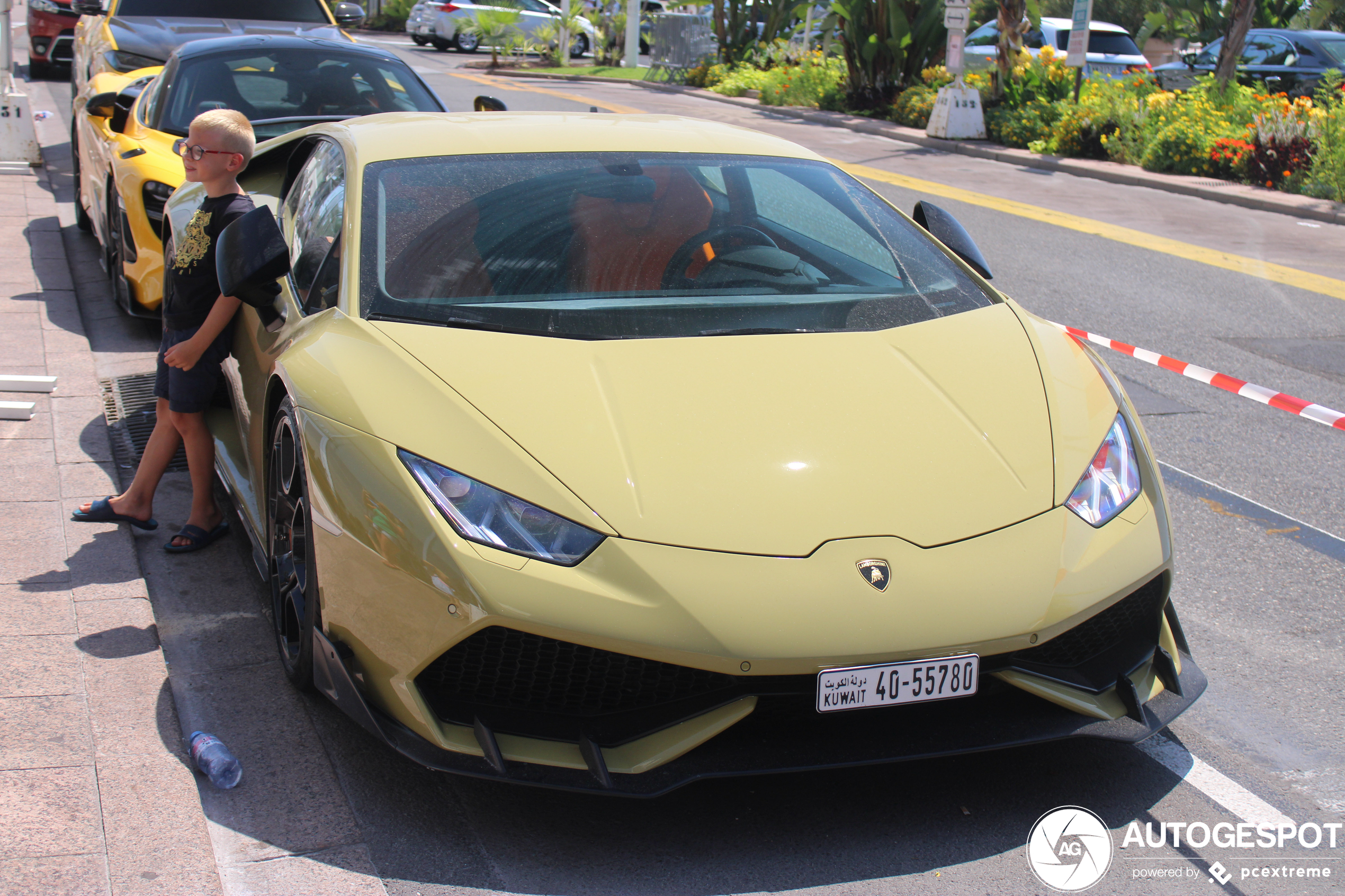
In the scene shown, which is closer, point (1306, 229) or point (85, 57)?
point (85, 57)

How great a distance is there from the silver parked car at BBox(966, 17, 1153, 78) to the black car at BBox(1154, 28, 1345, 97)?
2746 mm

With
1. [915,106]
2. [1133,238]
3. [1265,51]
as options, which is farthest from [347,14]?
[1265,51]

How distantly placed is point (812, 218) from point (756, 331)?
0.89 m

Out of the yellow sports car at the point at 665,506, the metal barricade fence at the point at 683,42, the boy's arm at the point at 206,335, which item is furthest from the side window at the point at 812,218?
the metal barricade fence at the point at 683,42

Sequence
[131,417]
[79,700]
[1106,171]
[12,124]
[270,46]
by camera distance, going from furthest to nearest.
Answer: [1106,171] < [12,124] < [270,46] < [131,417] < [79,700]

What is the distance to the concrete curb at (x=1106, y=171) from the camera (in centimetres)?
1396

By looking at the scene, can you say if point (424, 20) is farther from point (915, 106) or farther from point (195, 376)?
point (195, 376)

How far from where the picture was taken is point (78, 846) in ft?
8.55

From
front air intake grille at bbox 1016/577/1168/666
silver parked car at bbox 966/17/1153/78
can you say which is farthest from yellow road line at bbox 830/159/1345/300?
silver parked car at bbox 966/17/1153/78

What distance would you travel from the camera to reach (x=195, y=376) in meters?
4.31

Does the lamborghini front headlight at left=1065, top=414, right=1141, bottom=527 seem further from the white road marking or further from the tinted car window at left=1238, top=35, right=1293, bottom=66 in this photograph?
the tinted car window at left=1238, top=35, right=1293, bottom=66

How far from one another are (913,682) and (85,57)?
1003 cm

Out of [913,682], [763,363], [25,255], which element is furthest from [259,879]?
[25,255]

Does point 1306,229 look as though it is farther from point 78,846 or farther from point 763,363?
point 78,846
